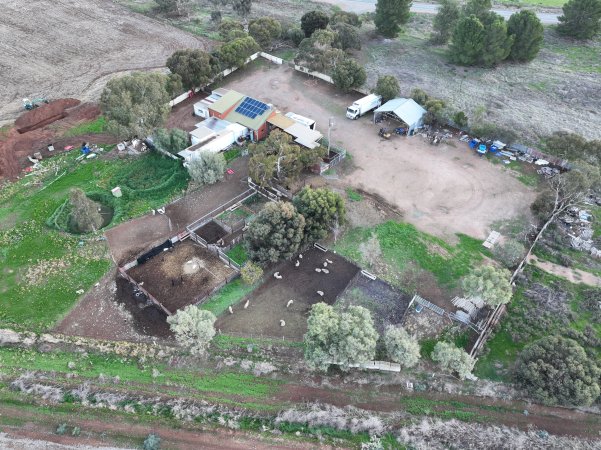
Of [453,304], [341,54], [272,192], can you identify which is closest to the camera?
[453,304]

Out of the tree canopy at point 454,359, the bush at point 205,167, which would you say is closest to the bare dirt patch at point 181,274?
the bush at point 205,167

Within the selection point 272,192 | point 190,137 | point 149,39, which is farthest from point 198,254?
point 149,39

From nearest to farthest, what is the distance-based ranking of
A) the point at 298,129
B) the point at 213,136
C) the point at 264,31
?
the point at 213,136 < the point at 298,129 < the point at 264,31

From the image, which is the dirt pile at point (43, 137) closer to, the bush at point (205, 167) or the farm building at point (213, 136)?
the farm building at point (213, 136)

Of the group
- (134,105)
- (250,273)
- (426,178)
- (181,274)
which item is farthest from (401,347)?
(134,105)

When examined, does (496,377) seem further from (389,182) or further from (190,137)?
(190,137)

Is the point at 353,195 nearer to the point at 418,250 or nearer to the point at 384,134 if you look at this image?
the point at 418,250
